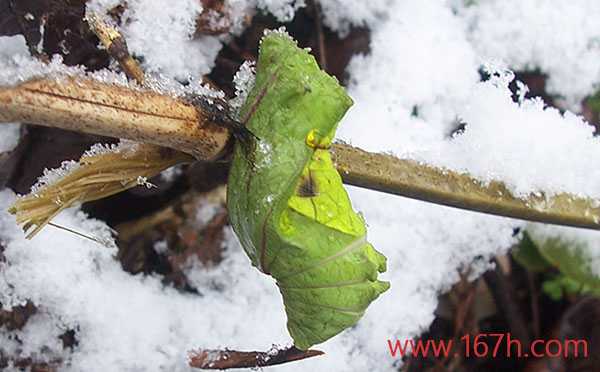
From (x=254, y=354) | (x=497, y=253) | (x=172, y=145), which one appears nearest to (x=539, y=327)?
(x=497, y=253)

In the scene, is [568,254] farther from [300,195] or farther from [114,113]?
[114,113]

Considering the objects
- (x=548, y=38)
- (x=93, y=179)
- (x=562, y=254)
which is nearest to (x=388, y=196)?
(x=562, y=254)

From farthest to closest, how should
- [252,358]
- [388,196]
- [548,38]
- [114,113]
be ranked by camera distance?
[548,38]
[388,196]
[252,358]
[114,113]

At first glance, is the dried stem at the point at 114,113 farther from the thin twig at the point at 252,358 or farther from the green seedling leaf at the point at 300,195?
the thin twig at the point at 252,358

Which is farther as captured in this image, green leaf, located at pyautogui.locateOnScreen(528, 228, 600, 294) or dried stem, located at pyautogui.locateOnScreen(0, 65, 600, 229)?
Result: green leaf, located at pyautogui.locateOnScreen(528, 228, 600, 294)

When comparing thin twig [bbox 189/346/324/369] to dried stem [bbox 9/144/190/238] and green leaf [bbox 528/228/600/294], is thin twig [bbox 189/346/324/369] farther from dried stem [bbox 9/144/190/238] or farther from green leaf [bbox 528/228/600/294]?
green leaf [bbox 528/228/600/294]

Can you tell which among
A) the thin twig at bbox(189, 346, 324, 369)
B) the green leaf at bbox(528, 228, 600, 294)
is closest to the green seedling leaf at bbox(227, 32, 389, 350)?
the thin twig at bbox(189, 346, 324, 369)
